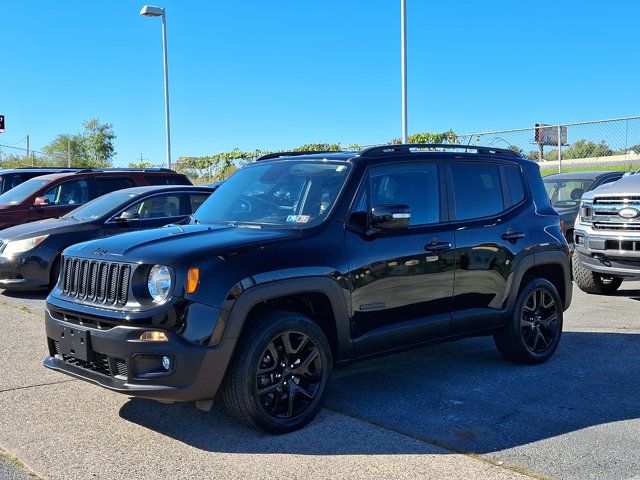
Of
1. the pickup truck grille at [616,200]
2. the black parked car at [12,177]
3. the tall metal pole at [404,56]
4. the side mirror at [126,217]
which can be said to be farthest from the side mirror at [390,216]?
the tall metal pole at [404,56]

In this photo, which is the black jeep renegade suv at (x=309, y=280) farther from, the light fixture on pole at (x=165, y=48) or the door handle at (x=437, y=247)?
the light fixture on pole at (x=165, y=48)

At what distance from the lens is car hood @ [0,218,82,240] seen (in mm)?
9609

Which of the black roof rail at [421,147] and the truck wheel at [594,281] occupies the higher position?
the black roof rail at [421,147]

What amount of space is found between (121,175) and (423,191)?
7.84 m

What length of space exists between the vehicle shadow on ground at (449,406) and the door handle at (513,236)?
1.10m

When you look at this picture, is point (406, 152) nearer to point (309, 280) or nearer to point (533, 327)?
point (309, 280)

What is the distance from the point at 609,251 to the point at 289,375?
19.1 feet

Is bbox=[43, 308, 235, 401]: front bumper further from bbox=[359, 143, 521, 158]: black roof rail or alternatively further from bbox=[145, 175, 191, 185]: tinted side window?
bbox=[145, 175, 191, 185]: tinted side window

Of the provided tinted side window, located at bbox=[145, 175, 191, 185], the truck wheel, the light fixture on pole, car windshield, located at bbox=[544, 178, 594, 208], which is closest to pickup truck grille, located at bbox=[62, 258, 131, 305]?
the truck wheel

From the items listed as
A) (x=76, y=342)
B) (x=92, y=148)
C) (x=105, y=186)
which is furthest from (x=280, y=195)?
(x=92, y=148)

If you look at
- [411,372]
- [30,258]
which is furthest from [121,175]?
[411,372]

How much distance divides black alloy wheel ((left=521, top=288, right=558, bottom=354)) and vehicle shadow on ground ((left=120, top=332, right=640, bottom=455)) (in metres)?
0.19

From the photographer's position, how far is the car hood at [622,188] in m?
9.02

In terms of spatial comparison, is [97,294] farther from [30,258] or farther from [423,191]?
[30,258]
